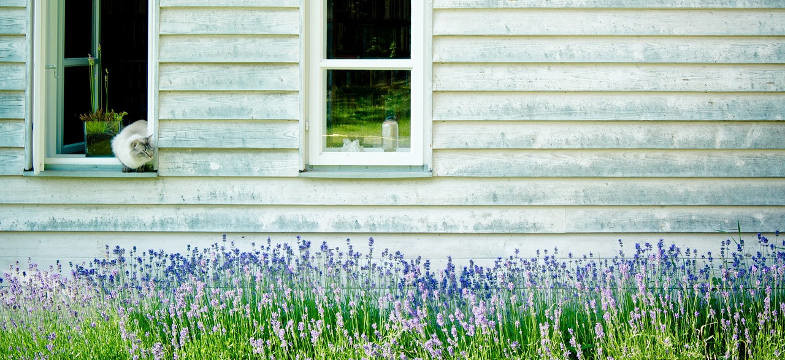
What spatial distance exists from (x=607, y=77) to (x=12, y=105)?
149 inches

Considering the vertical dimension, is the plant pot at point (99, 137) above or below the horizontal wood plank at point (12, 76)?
below

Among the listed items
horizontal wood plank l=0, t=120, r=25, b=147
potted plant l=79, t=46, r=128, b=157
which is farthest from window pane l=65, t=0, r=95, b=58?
horizontal wood plank l=0, t=120, r=25, b=147

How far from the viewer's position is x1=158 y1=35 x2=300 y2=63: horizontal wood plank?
233 inches

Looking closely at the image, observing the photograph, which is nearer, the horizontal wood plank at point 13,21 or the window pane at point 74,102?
the horizontal wood plank at point 13,21

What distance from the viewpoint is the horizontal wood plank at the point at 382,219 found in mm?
5977

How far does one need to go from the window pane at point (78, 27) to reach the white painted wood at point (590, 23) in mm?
2349

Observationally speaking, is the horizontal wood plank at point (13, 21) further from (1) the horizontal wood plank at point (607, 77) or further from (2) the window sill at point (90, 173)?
(1) the horizontal wood plank at point (607, 77)

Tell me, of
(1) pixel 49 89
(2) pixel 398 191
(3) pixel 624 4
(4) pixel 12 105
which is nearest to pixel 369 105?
(2) pixel 398 191

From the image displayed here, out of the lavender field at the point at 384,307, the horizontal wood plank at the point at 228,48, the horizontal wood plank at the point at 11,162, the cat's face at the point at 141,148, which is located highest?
the horizontal wood plank at the point at 228,48

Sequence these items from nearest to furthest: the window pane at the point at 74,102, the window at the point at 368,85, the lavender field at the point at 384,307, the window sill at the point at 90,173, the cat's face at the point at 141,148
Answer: the lavender field at the point at 384,307
the cat's face at the point at 141,148
the window sill at the point at 90,173
the window at the point at 368,85
the window pane at the point at 74,102

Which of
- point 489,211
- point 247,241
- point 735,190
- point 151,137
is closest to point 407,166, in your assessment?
point 489,211

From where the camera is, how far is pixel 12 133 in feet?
19.4

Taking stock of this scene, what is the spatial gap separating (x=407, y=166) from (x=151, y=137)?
5.42 feet

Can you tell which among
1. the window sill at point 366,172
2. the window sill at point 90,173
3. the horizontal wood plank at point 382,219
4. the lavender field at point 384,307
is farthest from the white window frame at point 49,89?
the window sill at point 366,172
